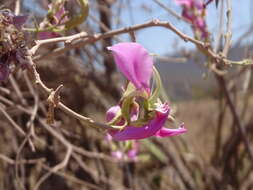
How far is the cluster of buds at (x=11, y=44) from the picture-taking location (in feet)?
1.40

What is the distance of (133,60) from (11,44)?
0.38 feet

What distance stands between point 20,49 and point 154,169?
4.84 feet

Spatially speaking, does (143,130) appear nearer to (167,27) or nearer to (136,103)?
(136,103)

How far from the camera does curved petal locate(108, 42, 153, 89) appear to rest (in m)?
0.41

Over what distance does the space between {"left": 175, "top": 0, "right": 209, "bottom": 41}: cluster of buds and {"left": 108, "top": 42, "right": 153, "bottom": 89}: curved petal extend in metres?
0.49

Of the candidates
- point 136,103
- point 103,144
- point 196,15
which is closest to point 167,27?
point 136,103

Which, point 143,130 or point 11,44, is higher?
point 11,44

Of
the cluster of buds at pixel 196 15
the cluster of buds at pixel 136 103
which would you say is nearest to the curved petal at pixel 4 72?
the cluster of buds at pixel 136 103

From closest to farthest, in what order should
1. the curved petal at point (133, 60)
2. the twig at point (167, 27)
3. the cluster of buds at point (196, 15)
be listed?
the curved petal at point (133, 60) → the twig at point (167, 27) → the cluster of buds at point (196, 15)

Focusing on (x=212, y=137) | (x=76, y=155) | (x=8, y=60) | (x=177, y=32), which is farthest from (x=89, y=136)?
(x=8, y=60)

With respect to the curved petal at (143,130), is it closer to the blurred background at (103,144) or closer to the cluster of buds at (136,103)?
the cluster of buds at (136,103)

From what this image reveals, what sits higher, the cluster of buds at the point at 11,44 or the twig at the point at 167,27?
the cluster of buds at the point at 11,44

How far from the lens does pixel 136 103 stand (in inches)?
17.8

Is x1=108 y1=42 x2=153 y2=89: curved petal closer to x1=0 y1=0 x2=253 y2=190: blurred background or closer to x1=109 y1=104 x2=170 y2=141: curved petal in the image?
x1=109 y1=104 x2=170 y2=141: curved petal
